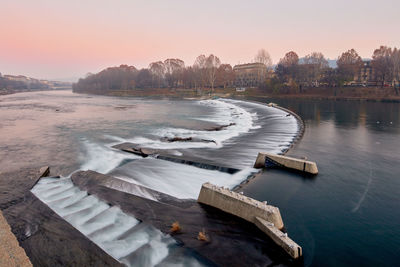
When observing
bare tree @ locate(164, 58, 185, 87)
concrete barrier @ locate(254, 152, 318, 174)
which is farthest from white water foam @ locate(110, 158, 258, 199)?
bare tree @ locate(164, 58, 185, 87)

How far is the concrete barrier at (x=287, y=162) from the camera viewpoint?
44.4 ft

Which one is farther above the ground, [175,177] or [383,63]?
[383,63]

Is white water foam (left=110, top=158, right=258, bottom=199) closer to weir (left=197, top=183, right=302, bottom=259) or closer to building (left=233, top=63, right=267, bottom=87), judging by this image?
weir (left=197, top=183, right=302, bottom=259)

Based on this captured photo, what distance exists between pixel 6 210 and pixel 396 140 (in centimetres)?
2737

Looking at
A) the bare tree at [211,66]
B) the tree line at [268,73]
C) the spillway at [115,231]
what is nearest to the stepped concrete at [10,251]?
the spillway at [115,231]

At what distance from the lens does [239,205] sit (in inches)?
339

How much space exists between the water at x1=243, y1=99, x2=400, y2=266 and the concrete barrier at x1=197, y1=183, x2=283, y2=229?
107 cm

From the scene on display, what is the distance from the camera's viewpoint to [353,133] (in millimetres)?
24672

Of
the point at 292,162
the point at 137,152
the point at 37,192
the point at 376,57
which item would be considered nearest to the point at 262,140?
the point at 292,162

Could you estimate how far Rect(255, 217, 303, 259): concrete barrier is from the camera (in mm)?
6869

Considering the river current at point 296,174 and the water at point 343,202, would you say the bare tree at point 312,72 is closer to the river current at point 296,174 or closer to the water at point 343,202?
the river current at point 296,174

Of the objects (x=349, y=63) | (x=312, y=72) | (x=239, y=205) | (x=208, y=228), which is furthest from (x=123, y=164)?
(x=349, y=63)

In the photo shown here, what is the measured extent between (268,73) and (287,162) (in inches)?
3740

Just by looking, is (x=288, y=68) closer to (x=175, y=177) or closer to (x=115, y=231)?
(x=175, y=177)
